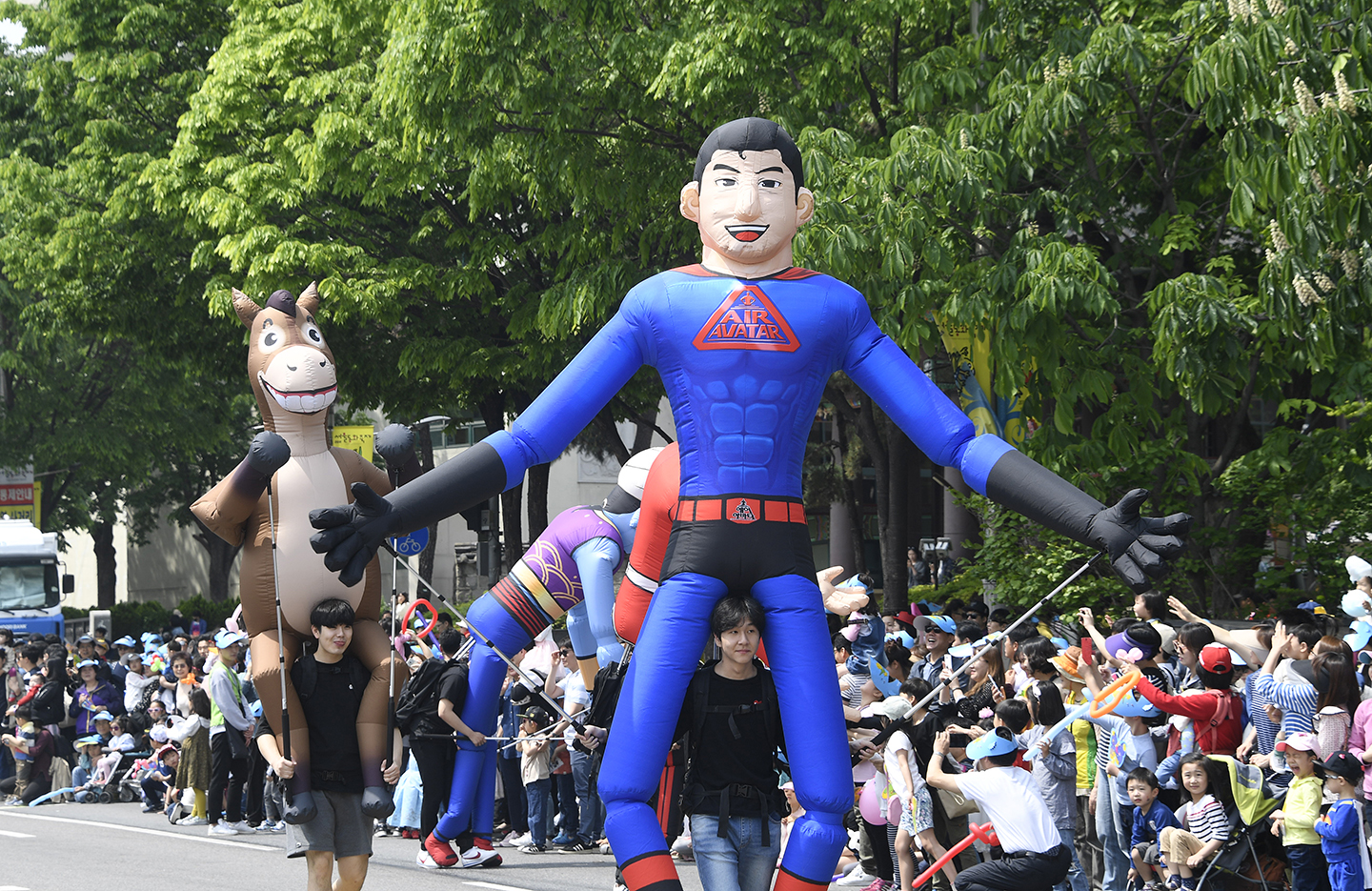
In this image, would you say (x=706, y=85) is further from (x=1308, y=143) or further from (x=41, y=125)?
(x=41, y=125)

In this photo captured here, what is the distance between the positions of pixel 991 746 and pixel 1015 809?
31cm

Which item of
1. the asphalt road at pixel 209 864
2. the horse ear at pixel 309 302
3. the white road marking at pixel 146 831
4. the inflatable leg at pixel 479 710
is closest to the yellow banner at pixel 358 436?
the white road marking at pixel 146 831

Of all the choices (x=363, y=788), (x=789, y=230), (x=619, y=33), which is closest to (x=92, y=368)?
(x=619, y=33)

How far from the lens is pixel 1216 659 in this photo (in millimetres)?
8758

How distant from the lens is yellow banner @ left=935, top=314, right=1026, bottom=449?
39.7 feet

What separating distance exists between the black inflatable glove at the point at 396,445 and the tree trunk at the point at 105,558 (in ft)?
99.0

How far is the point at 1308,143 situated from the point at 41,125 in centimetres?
2078

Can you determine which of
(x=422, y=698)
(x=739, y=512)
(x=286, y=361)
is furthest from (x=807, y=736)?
(x=422, y=698)

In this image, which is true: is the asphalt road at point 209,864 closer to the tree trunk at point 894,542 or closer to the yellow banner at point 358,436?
the yellow banner at point 358,436

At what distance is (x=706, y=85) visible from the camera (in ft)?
41.9

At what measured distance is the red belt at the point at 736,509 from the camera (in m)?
5.45

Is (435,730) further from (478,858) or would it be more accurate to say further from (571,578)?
(571,578)

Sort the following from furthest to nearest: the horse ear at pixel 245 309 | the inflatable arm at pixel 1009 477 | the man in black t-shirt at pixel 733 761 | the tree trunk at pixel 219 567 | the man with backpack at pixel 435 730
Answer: the tree trunk at pixel 219 567 < the man with backpack at pixel 435 730 < the horse ear at pixel 245 309 < the man in black t-shirt at pixel 733 761 < the inflatable arm at pixel 1009 477

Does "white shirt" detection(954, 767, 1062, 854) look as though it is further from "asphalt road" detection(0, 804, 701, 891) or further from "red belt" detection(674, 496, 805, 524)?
"asphalt road" detection(0, 804, 701, 891)
